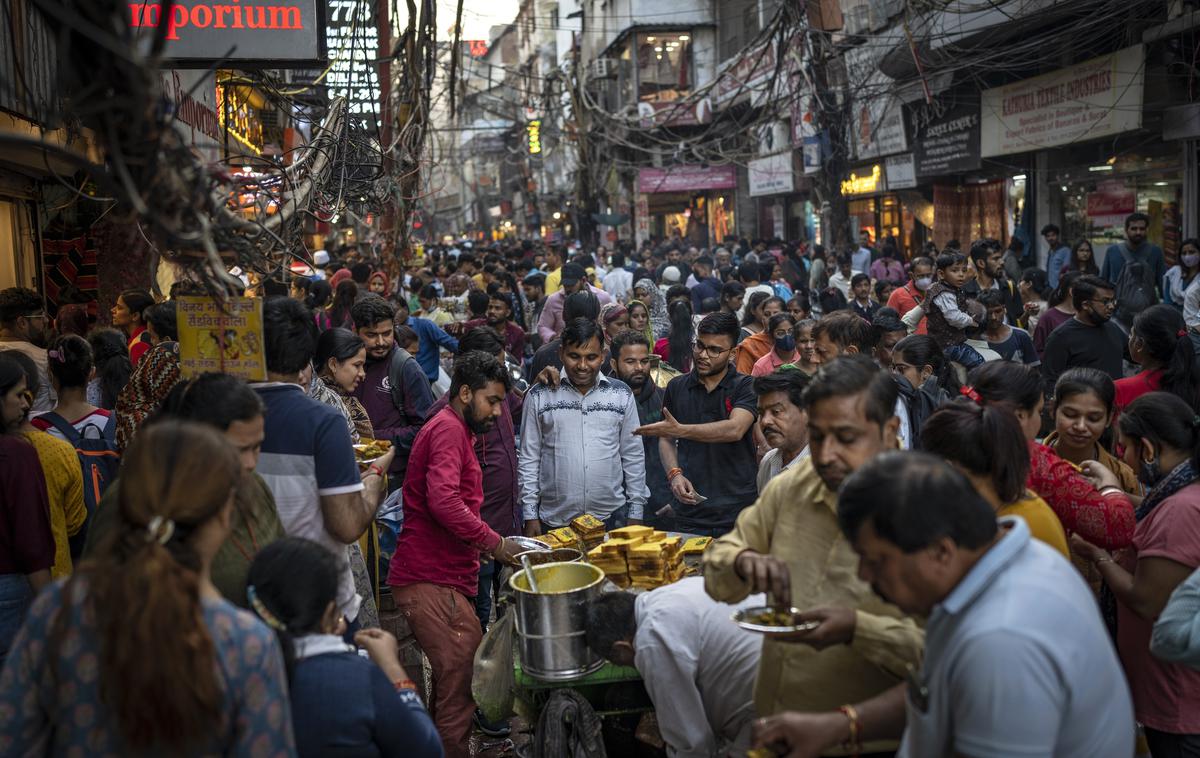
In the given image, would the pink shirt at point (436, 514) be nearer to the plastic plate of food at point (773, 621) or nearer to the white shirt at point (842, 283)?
the plastic plate of food at point (773, 621)

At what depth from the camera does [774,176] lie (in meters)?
27.3

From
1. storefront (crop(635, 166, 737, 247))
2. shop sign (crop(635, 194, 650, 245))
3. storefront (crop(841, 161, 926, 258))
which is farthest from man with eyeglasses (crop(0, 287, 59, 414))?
shop sign (crop(635, 194, 650, 245))

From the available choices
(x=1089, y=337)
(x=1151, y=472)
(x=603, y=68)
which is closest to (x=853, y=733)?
(x=1151, y=472)

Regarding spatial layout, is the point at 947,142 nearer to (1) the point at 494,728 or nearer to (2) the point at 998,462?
(1) the point at 494,728

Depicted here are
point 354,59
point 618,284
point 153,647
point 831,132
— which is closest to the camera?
point 153,647

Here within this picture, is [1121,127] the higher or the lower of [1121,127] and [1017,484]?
the higher

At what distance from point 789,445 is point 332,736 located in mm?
2574

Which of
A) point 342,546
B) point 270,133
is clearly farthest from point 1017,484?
point 270,133

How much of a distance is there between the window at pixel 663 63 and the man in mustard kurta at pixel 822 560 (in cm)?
3613

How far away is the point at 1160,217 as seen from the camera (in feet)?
47.8

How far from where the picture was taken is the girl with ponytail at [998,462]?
3.00 meters

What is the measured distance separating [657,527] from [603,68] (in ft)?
123

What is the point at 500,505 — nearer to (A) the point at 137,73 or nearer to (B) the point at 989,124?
(A) the point at 137,73

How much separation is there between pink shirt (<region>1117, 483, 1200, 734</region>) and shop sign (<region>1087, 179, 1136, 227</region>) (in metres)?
13.3
